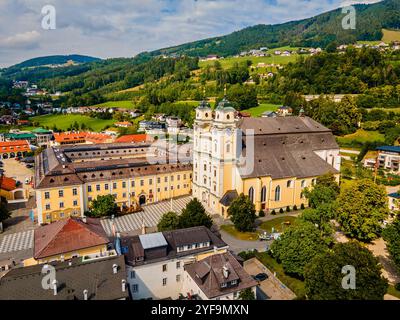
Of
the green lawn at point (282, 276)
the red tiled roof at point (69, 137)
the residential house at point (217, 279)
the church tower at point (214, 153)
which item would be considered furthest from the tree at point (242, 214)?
the red tiled roof at point (69, 137)

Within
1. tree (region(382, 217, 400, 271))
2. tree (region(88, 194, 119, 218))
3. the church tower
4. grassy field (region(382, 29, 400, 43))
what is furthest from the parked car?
grassy field (region(382, 29, 400, 43))

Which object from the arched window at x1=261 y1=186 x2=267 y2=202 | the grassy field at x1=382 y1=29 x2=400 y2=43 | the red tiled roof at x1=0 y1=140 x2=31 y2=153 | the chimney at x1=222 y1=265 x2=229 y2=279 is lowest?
the chimney at x1=222 y1=265 x2=229 y2=279

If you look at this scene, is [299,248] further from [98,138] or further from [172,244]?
[98,138]

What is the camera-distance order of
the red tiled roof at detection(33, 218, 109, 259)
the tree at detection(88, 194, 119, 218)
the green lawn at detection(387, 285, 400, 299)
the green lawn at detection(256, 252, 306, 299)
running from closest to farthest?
1. the green lawn at detection(387, 285, 400, 299)
2. the red tiled roof at detection(33, 218, 109, 259)
3. the green lawn at detection(256, 252, 306, 299)
4. the tree at detection(88, 194, 119, 218)

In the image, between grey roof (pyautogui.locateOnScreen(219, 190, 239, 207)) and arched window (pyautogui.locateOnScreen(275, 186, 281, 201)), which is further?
arched window (pyautogui.locateOnScreen(275, 186, 281, 201))

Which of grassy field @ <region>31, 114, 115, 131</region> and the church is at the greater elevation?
grassy field @ <region>31, 114, 115, 131</region>

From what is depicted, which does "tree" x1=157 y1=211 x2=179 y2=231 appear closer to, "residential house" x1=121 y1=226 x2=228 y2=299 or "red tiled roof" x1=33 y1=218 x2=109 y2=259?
"residential house" x1=121 y1=226 x2=228 y2=299
